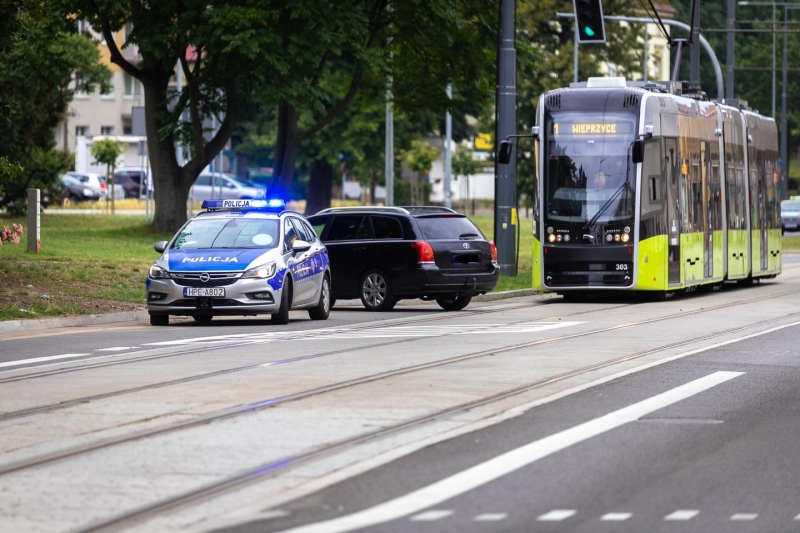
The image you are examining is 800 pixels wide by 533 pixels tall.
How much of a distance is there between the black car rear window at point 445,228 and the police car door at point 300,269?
3.16 m

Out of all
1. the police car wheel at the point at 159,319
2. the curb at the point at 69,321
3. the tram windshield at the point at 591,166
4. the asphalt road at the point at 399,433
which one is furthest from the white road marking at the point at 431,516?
the tram windshield at the point at 591,166

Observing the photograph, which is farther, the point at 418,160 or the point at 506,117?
the point at 418,160

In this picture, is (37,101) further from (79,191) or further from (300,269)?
(79,191)

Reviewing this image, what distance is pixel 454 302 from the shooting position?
1027 inches

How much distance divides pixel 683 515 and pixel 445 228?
59.0ft

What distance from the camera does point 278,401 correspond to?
12.0 meters

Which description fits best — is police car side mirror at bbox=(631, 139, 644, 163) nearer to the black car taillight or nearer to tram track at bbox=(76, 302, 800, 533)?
the black car taillight

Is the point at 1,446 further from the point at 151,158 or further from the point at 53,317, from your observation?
the point at 151,158

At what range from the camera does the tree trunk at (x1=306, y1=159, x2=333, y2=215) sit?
62031 millimetres

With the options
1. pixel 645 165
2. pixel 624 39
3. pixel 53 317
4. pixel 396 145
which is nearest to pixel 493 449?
pixel 53 317

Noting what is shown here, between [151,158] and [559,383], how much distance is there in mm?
28413

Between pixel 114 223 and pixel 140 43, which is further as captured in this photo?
pixel 114 223

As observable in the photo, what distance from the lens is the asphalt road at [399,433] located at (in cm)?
769

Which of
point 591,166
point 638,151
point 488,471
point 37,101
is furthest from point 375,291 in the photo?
point 37,101
